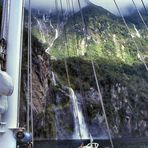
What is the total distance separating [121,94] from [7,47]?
17624 centimetres

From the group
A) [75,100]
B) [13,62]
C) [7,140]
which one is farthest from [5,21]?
[75,100]

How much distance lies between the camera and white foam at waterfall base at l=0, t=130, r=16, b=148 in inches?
226

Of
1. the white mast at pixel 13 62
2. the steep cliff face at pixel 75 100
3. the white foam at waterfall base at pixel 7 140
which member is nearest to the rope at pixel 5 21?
the white mast at pixel 13 62

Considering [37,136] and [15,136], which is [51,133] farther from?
[15,136]

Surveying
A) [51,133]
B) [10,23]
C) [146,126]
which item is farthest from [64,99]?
[10,23]

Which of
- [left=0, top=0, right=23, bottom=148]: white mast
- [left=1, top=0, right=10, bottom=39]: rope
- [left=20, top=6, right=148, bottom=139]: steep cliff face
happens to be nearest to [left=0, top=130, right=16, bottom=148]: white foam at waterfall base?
[left=0, top=0, right=23, bottom=148]: white mast

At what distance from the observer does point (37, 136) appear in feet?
354

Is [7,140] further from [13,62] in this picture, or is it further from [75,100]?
[75,100]

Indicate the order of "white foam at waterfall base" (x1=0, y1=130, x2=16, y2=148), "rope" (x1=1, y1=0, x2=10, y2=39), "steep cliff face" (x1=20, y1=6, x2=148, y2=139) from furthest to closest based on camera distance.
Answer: "steep cliff face" (x1=20, y1=6, x2=148, y2=139), "rope" (x1=1, y1=0, x2=10, y2=39), "white foam at waterfall base" (x1=0, y1=130, x2=16, y2=148)

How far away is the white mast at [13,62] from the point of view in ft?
19.2

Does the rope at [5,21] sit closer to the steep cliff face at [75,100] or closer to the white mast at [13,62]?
the white mast at [13,62]

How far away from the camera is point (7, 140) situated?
5.80 m

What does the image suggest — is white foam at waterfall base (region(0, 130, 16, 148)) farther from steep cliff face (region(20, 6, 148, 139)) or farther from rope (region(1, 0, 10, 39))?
steep cliff face (region(20, 6, 148, 139))

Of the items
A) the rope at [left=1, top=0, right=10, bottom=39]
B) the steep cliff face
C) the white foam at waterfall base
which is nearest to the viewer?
the white foam at waterfall base
